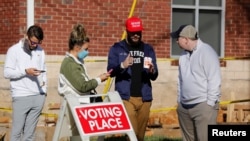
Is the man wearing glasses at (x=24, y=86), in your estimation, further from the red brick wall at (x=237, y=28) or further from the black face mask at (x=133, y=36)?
the red brick wall at (x=237, y=28)

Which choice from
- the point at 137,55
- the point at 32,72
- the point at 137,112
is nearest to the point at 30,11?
the point at 32,72

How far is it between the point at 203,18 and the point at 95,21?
8.20 feet

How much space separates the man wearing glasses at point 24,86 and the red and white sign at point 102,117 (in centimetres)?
140

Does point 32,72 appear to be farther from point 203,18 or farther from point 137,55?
point 203,18

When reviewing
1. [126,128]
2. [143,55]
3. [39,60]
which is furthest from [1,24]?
[126,128]

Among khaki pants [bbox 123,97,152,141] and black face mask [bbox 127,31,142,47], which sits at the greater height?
black face mask [bbox 127,31,142,47]

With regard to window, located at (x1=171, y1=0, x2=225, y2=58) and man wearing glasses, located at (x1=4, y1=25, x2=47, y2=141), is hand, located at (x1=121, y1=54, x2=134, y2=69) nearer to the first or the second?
man wearing glasses, located at (x1=4, y1=25, x2=47, y2=141)

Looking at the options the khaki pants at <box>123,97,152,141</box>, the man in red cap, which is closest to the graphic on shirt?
the man in red cap

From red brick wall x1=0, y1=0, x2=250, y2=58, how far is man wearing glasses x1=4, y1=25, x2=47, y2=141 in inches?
161

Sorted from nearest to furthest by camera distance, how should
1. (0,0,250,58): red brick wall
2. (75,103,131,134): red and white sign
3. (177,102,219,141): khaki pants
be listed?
(75,103,131,134): red and white sign, (177,102,219,141): khaki pants, (0,0,250,58): red brick wall

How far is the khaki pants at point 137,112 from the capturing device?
9625 mm

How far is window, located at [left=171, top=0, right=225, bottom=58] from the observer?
15.5 metres

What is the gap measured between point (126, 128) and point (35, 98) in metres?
1.79

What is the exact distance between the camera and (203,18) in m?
15.7
